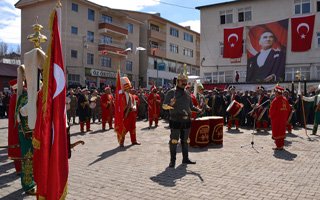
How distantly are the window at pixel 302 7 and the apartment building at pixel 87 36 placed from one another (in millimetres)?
18226

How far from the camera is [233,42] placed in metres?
35.6

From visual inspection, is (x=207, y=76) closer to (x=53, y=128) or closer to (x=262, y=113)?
(x=262, y=113)

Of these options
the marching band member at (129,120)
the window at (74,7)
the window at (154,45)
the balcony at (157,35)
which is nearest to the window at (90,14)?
the window at (74,7)

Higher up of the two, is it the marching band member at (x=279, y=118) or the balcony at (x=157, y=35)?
the balcony at (x=157, y=35)

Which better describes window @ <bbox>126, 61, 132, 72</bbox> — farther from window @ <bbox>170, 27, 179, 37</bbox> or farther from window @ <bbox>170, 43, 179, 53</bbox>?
window @ <bbox>170, 27, 179, 37</bbox>

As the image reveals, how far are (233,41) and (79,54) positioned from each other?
704 inches

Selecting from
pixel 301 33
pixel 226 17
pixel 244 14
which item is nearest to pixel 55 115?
pixel 301 33

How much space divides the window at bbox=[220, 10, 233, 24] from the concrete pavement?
28275 mm

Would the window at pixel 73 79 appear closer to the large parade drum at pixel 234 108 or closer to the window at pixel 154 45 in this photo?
the window at pixel 154 45

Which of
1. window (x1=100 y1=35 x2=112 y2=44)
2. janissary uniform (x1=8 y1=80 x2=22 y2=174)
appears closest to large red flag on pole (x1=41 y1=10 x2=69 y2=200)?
janissary uniform (x1=8 y1=80 x2=22 y2=174)

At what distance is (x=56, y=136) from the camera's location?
391 cm

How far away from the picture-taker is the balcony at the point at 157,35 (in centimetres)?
5166

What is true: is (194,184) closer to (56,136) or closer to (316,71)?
(56,136)

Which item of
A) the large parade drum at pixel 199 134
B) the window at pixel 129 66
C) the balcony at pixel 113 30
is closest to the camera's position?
the large parade drum at pixel 199 134
